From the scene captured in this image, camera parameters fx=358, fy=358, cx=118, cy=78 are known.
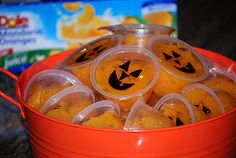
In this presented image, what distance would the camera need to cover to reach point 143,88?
0.52 m

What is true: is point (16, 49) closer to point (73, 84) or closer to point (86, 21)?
point (86, 21)

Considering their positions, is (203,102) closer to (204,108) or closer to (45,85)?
(204,108)

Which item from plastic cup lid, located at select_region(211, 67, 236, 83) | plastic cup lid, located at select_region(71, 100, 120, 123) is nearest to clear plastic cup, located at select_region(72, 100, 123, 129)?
plastic cup lid, located at select_region(71, 100, 120, 123)

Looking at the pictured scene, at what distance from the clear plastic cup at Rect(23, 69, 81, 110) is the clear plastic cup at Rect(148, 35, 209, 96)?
0.46ft

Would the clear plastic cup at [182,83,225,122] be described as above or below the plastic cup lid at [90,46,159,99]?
below

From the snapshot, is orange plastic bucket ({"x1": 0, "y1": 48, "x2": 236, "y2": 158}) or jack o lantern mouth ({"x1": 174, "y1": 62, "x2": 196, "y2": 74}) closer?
orange plastic bucket ({"x1": 0, "y1": 48, "x2": 236, "y2": 158})

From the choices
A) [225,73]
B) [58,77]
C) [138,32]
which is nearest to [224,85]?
[225,73]

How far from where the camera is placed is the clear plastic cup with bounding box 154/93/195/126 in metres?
0.50

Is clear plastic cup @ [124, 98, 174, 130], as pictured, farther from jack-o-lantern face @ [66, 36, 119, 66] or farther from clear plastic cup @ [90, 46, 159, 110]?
jack-o-lantern face @ [66, 36, 119, 66]

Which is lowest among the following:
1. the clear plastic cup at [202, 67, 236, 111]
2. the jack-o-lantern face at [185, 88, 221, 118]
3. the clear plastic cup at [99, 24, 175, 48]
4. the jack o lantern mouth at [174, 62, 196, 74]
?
the clear plastic cup at [202, 67, 236, 111]

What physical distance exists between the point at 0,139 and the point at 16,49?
1.35ft

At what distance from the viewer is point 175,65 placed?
56 centimetres

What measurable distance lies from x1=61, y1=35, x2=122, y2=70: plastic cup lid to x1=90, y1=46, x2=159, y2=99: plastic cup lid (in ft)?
0.11

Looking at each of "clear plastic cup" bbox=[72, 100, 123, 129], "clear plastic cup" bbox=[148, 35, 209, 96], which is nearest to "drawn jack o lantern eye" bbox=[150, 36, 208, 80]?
"clear plastic cup" bbox=[148, 35, 209, 96]
